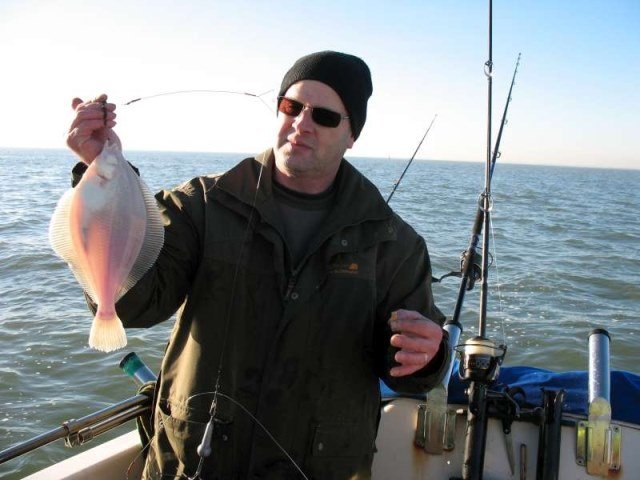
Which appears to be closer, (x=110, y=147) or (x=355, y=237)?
(x=110, y=147)

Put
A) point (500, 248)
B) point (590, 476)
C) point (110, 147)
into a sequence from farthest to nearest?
1. point (500, 248)
2. point (590, 476)
3. point (110, 147)

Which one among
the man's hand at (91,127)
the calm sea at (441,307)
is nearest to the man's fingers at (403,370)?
the man's hand at (91,127)

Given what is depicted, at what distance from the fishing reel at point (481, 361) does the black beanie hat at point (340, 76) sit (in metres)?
1.29

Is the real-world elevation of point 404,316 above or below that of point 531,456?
above

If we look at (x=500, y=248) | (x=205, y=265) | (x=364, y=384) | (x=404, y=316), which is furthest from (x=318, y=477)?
(x=500, y=248)

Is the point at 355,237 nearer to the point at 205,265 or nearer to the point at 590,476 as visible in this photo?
the point at 205,265

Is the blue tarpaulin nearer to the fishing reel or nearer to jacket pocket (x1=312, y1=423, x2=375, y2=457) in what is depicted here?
the fishing reel

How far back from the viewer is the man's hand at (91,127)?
2080 millimetres

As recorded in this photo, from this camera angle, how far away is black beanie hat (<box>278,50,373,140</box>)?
2.79m

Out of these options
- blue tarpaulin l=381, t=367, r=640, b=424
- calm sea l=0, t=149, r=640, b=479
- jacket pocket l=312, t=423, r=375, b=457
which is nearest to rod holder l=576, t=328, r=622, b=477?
blue tarpaulin l=381, t=367, r=640, b=424

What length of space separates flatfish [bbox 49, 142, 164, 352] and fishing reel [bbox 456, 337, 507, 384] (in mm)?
1795

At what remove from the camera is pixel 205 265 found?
2.41 meters

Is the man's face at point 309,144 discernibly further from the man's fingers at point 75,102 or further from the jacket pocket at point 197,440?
the jacket pocket at point 197,440

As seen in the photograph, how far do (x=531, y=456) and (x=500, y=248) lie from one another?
1243cm
